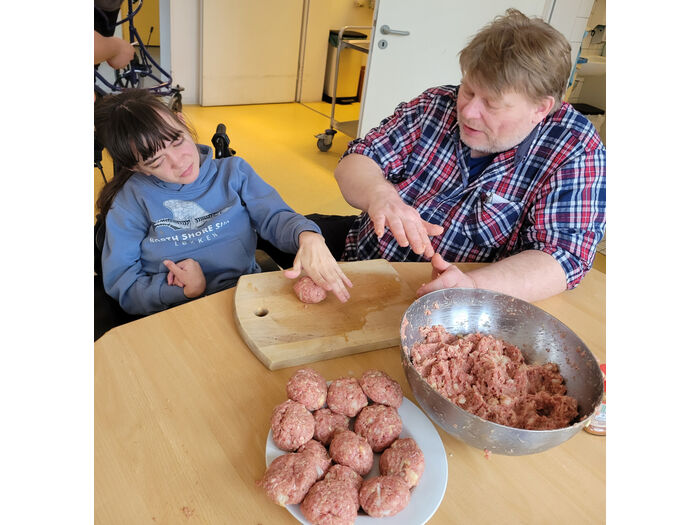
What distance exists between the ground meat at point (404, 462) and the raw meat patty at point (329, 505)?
8 cm

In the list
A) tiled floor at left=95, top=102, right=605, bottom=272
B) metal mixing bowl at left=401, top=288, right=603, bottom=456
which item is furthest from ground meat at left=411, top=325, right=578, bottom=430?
tiled floor at left=95, top=102, right=605, bottom=272

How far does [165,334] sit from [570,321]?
92cm

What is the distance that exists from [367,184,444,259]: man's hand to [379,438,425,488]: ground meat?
45cm

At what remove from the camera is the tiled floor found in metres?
3.42

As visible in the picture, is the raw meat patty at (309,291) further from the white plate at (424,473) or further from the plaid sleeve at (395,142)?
the plaid sleeve at (395,142)

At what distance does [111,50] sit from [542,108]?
5.84 feet

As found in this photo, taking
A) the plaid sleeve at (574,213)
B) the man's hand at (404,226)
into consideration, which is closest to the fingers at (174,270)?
the man's hand at (404,226)

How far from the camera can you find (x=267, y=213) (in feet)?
4.84

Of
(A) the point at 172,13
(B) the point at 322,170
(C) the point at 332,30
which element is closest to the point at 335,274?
(B) the point at 322,170

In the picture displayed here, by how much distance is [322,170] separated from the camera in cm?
389

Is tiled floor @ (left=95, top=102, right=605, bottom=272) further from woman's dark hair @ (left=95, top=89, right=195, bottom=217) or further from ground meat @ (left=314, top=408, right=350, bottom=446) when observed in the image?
ground meat @ (left=314, top=408, right=350, bottom=446)

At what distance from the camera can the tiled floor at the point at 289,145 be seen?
3.42 m

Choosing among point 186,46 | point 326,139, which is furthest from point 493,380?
point 186,46

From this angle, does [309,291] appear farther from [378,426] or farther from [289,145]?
[289,145]
